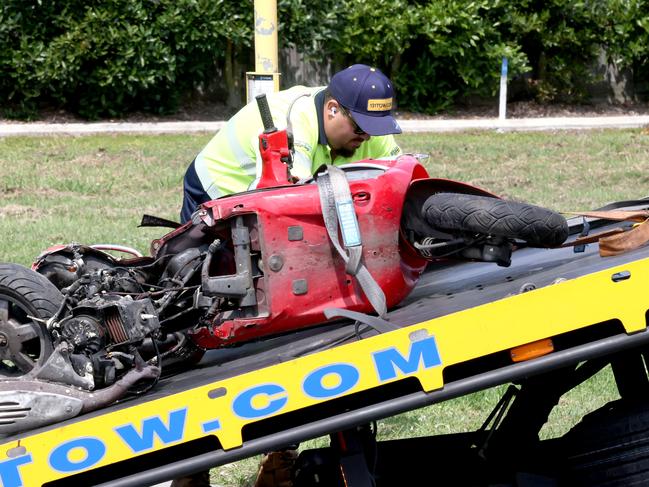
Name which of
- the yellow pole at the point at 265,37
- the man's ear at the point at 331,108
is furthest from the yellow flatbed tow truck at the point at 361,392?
the yellow pole at the point at 265,37

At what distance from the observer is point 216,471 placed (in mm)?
5109

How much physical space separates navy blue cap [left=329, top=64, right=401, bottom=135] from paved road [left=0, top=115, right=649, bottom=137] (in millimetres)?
9759

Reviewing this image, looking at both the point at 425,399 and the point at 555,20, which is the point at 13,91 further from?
the point at 425,399

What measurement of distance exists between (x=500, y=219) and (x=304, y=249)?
0.70 m

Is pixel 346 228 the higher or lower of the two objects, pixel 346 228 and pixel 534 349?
the higher

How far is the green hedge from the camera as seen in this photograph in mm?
14266

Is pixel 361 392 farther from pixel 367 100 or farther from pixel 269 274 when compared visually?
pixel 367 100

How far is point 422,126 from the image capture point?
15.1 metres

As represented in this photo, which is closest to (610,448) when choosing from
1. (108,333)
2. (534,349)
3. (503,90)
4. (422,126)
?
(534,349)

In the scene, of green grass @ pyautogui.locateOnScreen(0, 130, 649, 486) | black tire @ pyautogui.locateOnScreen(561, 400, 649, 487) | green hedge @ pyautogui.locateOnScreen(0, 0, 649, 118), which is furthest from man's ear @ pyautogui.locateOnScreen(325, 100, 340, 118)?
green hedge @ pyautogui.locateOnScreen(0, 0, 649, 118)

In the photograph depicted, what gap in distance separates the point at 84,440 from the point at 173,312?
3.16 feet

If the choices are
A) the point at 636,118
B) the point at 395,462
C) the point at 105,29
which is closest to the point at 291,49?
the point at 105,29

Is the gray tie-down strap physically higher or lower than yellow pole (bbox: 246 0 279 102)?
lower

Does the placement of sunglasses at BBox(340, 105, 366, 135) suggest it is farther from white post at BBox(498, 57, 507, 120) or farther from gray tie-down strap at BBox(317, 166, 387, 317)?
white post at BBox(498, 57, 507, 120)
